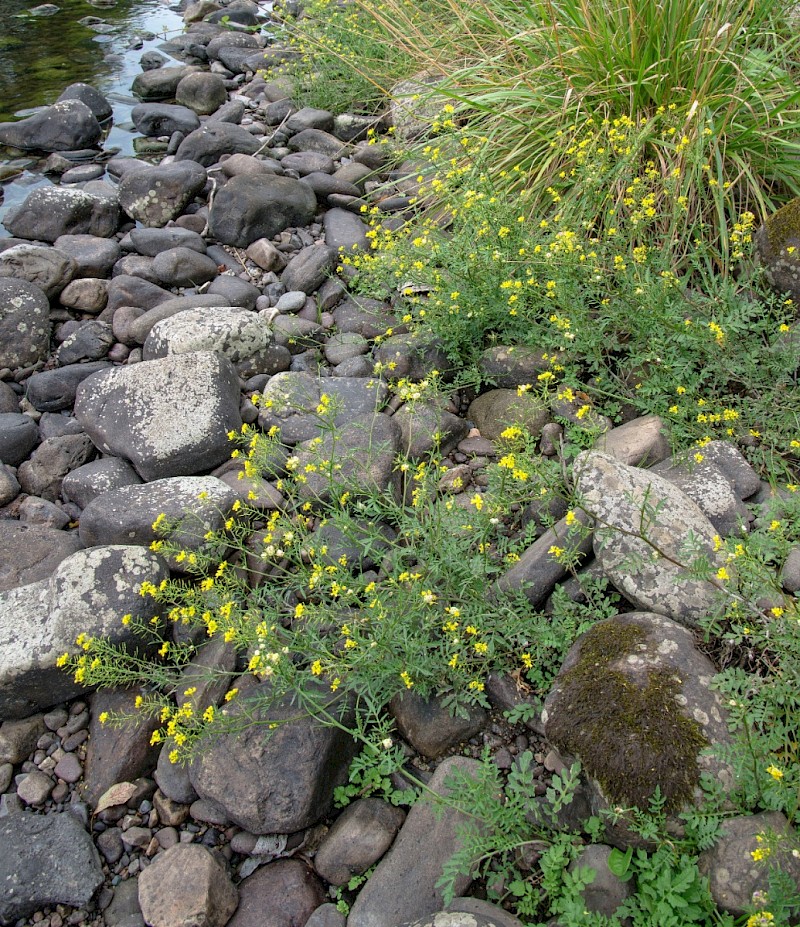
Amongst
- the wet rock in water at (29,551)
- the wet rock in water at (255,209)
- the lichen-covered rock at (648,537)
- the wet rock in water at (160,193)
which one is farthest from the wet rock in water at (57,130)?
the lichen-covered rock at (648,537)

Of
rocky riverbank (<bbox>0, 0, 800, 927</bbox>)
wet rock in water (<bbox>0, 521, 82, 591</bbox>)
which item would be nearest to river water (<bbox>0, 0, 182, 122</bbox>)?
rocky riverbank (<bbox>0, 0, 800, 927</bbox>)

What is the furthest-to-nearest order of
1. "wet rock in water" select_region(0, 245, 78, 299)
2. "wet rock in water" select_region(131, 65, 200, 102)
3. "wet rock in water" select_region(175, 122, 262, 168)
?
"wet rock in water" select_region(131, 65, 200, 102), "wet rock in water" select_region(175, 122, 262, 168), "wet rock in water" select_region(0, 245, 78, 299)

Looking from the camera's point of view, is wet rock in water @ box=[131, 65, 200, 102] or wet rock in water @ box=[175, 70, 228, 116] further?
wet rock in water @ box=[131, 65, 200, 102]

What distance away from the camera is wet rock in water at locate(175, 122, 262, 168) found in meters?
6.02

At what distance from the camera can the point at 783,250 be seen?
10.6 ft

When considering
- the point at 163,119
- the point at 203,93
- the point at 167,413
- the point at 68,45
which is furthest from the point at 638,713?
the point at 68,45

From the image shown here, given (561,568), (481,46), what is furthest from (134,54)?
(561,568)

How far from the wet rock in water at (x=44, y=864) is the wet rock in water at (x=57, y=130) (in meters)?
5.88

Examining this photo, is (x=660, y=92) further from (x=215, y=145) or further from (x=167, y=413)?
(x=215, y=145)

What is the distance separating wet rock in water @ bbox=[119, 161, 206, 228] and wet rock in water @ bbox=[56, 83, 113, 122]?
233cm

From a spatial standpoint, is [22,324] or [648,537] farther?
[22,324]

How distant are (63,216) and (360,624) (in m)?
4.16

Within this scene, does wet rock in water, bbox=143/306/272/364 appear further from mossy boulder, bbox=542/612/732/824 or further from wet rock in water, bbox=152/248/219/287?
mossy boulder, bbox=542/612/732/824

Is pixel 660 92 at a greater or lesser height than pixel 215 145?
greater
